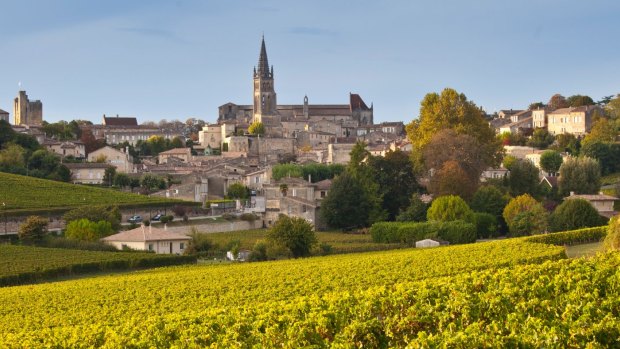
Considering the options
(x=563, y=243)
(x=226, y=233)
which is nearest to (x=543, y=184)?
(x=226, y=233)

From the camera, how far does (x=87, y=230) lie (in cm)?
5044

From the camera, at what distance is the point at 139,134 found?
14888cm

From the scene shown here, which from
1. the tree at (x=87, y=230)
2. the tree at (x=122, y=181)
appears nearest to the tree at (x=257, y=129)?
the tree at (x=122, y=181)

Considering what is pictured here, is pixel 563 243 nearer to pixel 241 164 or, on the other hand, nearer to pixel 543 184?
pixel 543 184

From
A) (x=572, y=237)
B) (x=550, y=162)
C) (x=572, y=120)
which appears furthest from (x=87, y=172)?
(x=572, y=120)

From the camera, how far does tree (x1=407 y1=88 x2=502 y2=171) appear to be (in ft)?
243

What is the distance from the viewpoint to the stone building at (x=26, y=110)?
145 m

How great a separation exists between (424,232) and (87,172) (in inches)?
1478

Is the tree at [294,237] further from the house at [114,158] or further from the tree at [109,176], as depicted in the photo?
the house at [114,158]

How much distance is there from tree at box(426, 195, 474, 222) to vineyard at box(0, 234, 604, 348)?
25.6m

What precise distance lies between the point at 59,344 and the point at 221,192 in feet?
205

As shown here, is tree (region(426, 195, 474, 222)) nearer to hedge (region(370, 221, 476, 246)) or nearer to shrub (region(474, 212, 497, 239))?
shrub (region(474, 212, 497, 239))

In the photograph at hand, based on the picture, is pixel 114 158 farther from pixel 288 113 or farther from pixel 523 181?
pixel 288 113

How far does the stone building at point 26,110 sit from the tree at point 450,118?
82.2m
